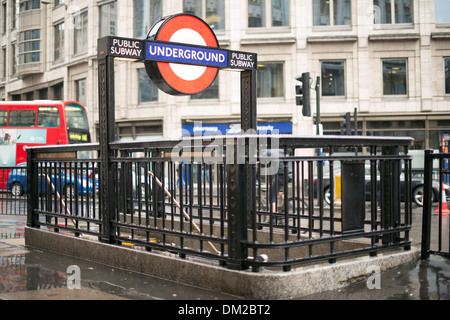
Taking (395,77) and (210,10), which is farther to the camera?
(210,10)

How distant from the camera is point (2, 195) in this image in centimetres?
1683

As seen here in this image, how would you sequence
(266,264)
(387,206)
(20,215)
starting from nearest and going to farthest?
(266,264) < (387,206) < (20,215)

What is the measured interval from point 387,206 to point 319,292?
5.31ft

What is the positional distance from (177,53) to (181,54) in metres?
0.05

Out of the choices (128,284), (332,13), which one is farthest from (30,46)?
(128,284)

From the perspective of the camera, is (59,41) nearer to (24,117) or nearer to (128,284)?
(24,117)

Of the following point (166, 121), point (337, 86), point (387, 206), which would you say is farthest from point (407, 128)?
point (387, 206)

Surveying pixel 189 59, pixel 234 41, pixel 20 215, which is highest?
pixel 234 41

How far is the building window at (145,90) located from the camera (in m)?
32.8

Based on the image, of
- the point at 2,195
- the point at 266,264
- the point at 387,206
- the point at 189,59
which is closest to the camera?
the point at 266,264

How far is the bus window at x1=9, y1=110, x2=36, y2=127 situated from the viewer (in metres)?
27.3

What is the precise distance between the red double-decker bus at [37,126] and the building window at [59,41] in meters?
12.5

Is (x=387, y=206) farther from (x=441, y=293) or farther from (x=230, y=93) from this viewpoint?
(x=230, y=93)

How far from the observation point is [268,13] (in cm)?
3172
